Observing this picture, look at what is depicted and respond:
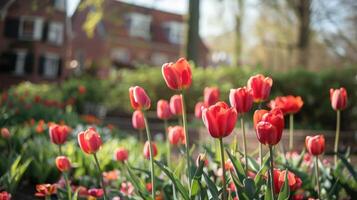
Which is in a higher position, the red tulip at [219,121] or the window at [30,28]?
the window at [30,28]

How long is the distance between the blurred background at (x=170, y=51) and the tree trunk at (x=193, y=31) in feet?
0.10

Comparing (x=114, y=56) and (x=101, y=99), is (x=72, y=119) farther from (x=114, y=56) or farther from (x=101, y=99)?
(x=114, y=56)

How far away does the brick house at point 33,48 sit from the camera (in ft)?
108

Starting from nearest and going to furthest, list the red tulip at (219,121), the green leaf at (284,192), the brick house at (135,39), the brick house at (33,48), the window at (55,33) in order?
the red tulip at (219,121) < the green leaf at (284,192) < the brick house at (33,48) < the window at (55,33) < the brick house at (135,39)

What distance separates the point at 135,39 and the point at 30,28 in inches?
359

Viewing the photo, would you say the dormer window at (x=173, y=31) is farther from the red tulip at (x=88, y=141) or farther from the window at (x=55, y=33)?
the red tulip at (x=88, y=141)

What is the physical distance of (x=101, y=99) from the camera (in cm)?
1423

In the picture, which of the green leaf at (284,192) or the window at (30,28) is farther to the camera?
the window at (30,28)

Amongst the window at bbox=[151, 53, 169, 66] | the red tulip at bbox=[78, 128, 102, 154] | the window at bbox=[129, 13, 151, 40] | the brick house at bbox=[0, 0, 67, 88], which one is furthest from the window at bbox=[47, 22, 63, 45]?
the red tulip at bbox=[78, 128, 102, 154]

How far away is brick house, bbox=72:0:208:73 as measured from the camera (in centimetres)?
3884

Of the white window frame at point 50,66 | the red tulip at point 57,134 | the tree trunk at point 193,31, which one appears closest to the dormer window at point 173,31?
the white window frame at point 50,66

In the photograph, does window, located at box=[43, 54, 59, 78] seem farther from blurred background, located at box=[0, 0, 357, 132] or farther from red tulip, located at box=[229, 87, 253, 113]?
red tulip, located at box=[229, 87, 253, 113]

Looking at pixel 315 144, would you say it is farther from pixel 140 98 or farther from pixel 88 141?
pixel 88 141

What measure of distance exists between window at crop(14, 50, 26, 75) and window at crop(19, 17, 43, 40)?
49.3 inches
